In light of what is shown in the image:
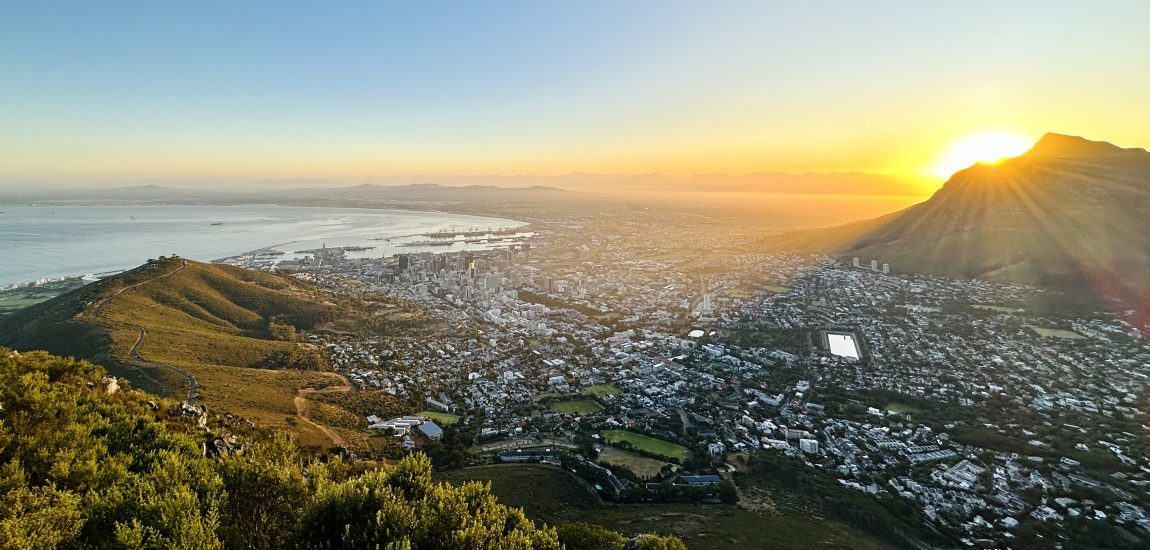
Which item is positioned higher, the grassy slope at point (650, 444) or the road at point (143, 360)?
the road at point (143, 360)

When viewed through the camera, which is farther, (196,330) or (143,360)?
(196,330)

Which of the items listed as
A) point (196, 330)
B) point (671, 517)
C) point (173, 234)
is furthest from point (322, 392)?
point (173, 234)

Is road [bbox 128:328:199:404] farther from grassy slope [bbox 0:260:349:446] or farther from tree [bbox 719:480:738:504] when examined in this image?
tree [bbox 719:480:738:504]

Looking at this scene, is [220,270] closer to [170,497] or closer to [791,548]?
[170,497]

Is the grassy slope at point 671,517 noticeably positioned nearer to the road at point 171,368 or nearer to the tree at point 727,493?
the tree at point 727,493

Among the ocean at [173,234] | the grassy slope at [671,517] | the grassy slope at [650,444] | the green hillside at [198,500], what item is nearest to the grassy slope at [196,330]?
the grassy slope at [671,517]

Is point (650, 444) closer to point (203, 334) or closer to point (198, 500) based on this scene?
point (198, 500)

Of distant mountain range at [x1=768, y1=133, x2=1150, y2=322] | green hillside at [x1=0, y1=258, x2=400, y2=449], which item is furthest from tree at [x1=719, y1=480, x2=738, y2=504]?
distant mountain range at [x1=768, y1=133, x2=1150, y2=322]

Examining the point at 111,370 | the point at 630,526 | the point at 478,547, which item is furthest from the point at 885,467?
the point at 111,370
